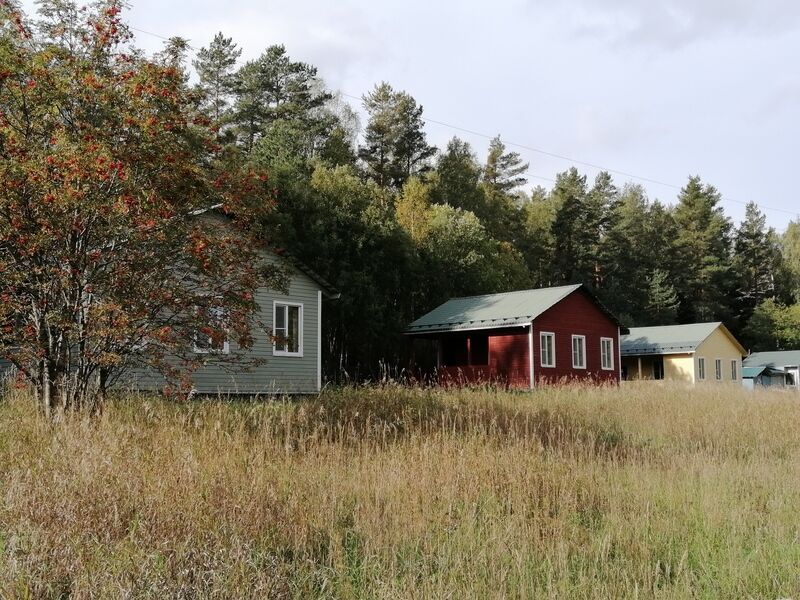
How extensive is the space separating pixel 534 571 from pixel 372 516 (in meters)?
1.24

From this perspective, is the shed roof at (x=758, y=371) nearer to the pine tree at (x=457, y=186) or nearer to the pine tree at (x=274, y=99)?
the pine tree at (x=457, y=186)

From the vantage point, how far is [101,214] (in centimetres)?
794

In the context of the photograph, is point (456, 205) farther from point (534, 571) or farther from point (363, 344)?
point (534, 571)

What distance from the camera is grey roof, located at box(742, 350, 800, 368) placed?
154 ft

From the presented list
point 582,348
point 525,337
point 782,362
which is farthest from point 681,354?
point 525,337

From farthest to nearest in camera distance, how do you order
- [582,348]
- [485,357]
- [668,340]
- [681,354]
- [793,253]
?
[793,253] → [668,340] → [681,354] → [582,348] → [485,357]

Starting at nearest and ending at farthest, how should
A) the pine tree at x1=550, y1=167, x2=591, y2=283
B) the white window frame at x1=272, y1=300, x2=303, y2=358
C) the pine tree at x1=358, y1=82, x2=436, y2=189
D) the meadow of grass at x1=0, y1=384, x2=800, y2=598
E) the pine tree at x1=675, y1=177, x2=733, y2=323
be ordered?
the meadow of grass at x1=0, y1=384, x2=800, y2=598
the white window frame at x1=272, y1=300, x2=303, y2=358
the pine tree at x1=358, y1=82, x2=436, y2=189
the pine tree at x1=550, y1=167, x2=591, y2=283
the pine tree at x1=675, y1=177, x2=733, y2=323

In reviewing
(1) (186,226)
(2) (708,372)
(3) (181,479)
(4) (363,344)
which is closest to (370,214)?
(4) (363,344)

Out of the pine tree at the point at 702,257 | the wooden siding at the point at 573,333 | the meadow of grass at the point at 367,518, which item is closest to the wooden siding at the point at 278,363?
the wooden siding at the point at 573,333

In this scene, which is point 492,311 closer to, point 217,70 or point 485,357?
point 485,357

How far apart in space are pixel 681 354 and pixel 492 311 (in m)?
15.3

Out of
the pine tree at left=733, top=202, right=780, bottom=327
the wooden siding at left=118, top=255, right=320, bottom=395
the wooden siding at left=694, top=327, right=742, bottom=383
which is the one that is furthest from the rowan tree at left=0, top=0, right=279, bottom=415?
the pine tree at left=733, top=202, right=780, bottom=327

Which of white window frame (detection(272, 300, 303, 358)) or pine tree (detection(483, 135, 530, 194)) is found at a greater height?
pine tree (detection(483, 135, 530, 194))

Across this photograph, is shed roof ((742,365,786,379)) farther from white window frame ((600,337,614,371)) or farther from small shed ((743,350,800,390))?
white window frame ((600,337,614,371))
